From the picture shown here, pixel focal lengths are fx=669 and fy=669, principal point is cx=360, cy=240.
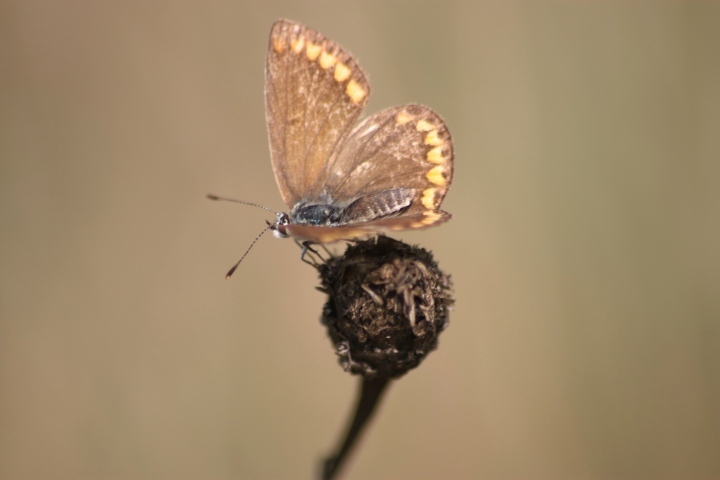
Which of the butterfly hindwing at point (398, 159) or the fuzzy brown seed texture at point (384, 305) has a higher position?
the butterfly hindwing at point (398, 159)

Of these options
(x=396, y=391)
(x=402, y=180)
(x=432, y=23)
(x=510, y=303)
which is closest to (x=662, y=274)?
(x=510, y=303)

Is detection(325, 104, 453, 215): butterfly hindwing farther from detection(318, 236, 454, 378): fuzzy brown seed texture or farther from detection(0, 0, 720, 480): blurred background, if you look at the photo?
detection(0, 0, 720, 480): blurred background

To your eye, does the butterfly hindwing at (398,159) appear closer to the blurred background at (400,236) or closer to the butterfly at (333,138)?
the butterfly at (333,138)

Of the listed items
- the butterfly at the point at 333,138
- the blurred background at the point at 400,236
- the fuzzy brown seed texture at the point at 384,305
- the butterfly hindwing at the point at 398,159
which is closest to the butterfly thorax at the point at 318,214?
the butterfly at the point at 333,138

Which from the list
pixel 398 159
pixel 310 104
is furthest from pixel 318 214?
pixel 310 104

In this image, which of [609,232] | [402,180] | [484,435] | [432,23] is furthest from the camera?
[432,23]

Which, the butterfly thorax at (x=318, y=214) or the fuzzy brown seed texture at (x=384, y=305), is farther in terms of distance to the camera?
the butterfly thorax at (x=318, y=214)

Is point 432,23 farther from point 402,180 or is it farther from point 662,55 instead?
point 402,180

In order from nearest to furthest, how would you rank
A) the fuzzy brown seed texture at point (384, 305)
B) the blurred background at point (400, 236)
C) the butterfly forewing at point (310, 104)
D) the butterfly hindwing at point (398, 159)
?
the fuzzy brown seed texture at point (384, 305) < the butterfly hindwing at point (398, 159) < the butterfly forewing at point (310, 104) < the blurred background at point (400, 236)

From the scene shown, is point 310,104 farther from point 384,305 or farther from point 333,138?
point 384,305
